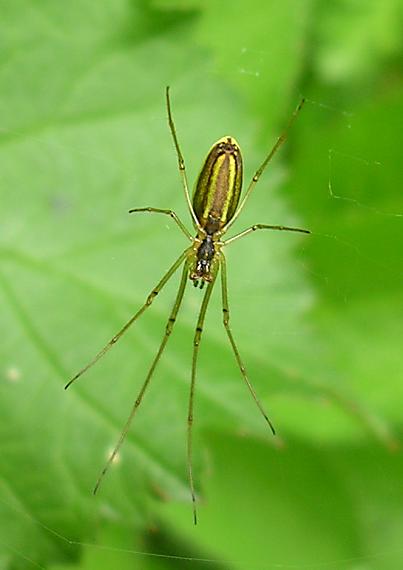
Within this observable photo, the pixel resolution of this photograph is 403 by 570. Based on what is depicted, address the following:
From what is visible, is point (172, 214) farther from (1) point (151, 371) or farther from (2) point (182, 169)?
(1) point (151, 371)

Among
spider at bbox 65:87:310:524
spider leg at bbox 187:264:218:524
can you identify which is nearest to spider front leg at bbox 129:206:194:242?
spider at bbox 65:87:310:524

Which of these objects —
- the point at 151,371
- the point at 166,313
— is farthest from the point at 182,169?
the point at 151,371

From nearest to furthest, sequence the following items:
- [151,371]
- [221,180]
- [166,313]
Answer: [221,180] < [151,371] < [166,313]

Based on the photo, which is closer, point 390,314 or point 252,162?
point 252,162

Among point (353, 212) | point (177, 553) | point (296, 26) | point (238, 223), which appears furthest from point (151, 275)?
point (296, 26)

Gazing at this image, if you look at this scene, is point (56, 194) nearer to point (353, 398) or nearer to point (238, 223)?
point (238, 223)

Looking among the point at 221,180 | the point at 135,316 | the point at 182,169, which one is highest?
the point at 182,169

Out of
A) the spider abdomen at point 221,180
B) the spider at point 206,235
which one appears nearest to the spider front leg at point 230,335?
the spider at point 206,235
